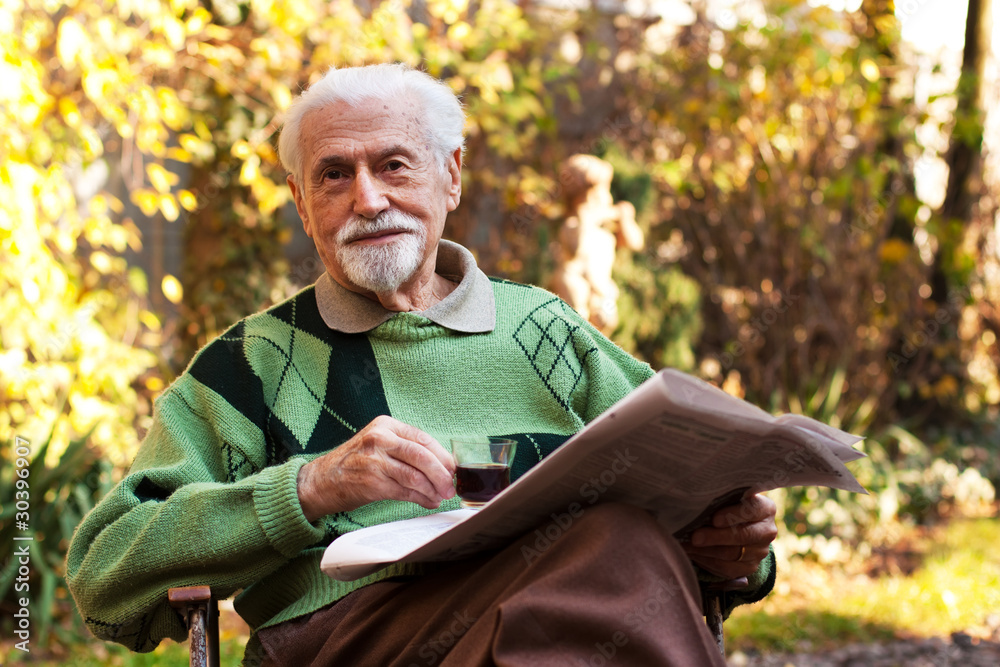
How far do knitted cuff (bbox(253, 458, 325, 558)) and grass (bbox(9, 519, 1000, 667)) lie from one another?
2277 millimetres

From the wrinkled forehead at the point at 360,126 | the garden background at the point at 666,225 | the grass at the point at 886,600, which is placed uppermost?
the wrinkled forehead at the point at 360,126

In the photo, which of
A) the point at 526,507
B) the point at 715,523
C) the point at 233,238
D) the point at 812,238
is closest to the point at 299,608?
the point at 526,507

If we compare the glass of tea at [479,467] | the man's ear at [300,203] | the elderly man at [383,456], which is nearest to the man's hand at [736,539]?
the elderly man at [383,456]

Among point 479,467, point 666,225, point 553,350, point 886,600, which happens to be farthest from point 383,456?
point 666,225

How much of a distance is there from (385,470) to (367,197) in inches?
26.4

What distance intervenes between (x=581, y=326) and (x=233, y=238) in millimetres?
4059

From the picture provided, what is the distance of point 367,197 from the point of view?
187 centimetres

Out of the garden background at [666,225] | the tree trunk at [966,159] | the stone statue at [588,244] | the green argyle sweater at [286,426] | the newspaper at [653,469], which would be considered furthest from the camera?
the tree trunk at [966,159]

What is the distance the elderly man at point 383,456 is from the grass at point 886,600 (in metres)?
2.52

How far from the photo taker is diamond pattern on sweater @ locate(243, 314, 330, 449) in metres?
1.85

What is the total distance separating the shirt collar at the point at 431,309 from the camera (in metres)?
1.95

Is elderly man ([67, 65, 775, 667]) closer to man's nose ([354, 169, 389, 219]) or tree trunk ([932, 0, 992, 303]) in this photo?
man's nose ([354, 169, 389, 219])

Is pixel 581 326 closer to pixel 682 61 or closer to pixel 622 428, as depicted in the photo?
pixel 622 428

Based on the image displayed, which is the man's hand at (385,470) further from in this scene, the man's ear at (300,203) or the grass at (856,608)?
the grass at (856,608)
